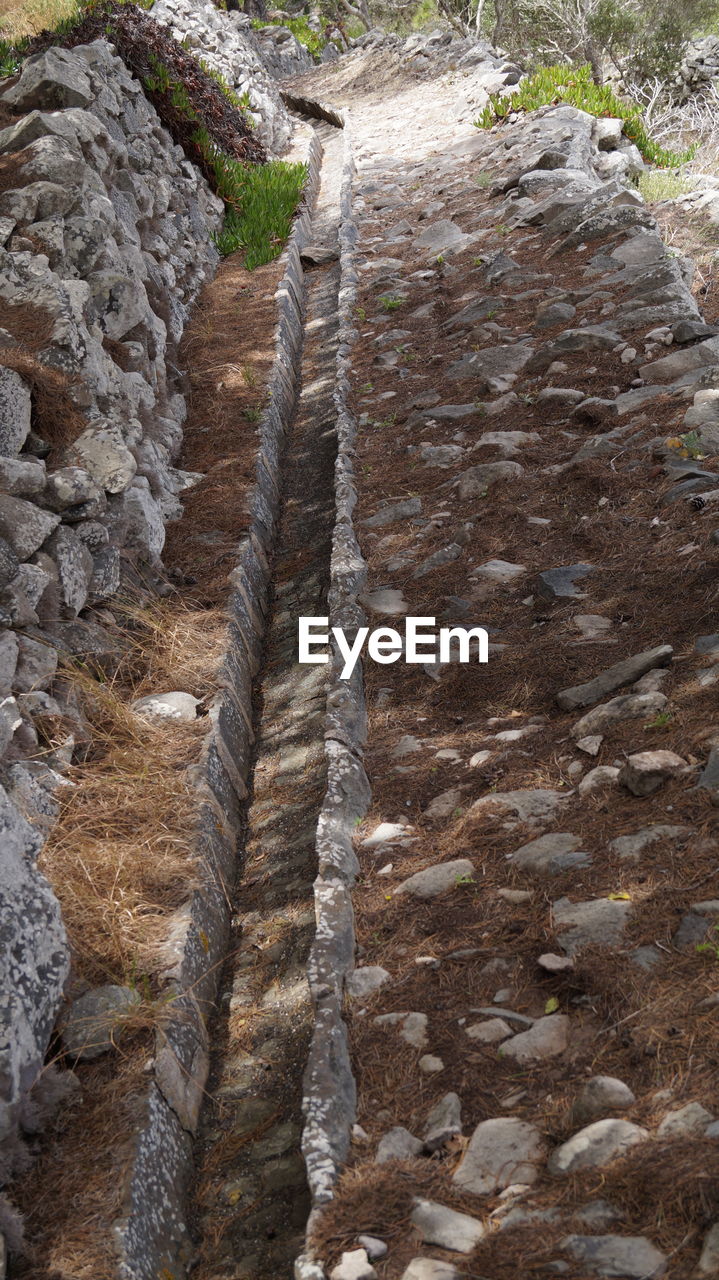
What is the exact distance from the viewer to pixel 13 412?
4.11 m

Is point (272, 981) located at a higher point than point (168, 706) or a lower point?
lower

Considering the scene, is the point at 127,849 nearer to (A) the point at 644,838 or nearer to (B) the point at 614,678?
(A) the point at 644,838

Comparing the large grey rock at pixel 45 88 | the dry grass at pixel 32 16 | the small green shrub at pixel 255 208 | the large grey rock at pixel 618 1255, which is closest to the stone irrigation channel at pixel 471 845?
the large grey rock at pixel 618 1255

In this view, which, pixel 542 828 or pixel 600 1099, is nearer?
pixel 600 1099

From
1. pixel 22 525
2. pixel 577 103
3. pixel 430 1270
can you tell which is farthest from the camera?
pixel 577 103

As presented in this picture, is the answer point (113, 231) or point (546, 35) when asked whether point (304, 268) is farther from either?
point (546, 35)

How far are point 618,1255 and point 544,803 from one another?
1558 mm

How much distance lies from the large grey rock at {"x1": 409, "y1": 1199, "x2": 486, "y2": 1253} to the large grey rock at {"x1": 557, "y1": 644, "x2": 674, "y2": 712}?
1.91 metres

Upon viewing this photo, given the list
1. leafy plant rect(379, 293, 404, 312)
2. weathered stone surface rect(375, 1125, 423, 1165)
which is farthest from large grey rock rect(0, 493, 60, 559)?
leafy plant rect(379, 293, 404, 312)

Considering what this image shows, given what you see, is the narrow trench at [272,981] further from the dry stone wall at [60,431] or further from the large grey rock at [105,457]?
Result: the large grey rock at [105,457]

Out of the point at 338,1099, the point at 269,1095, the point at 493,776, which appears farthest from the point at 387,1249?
the point at 493,776

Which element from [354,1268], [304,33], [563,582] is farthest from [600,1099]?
[304,33]

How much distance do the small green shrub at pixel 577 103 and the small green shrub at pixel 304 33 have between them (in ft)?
56.4

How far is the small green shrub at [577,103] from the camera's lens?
1173 cm
